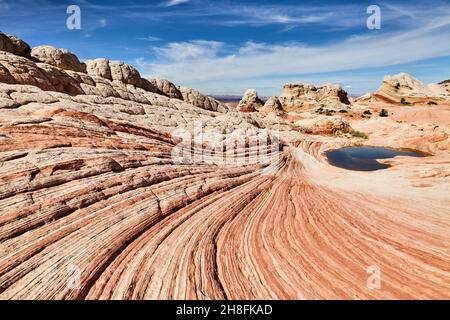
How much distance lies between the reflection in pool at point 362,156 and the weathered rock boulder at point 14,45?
43120 mm

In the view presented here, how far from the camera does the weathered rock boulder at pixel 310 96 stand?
79.9 m

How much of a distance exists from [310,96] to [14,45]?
79.6 metres

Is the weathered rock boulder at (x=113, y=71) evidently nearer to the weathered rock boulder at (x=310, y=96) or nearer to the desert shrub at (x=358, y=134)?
the desert shrub at (x=358, y=134)

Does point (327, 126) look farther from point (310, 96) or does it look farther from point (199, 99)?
point (310, 96)

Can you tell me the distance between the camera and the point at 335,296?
6.36 m

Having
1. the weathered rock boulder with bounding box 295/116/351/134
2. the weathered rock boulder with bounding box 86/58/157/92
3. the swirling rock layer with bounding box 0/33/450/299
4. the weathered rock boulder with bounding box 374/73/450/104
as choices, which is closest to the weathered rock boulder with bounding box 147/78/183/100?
the weathered rock boulder with bounding box 86/58/157/92

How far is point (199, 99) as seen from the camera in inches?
2056

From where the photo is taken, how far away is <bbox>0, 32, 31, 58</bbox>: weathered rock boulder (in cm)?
3388

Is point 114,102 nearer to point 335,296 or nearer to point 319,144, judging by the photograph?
point 319,144

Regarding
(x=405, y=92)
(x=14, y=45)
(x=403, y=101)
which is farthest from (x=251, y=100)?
(x=14, y=45)

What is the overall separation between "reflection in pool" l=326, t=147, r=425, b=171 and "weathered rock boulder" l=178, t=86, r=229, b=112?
28173mm

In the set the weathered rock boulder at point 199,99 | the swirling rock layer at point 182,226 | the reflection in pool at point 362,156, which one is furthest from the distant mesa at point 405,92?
the swirling rock layer at point 182,226

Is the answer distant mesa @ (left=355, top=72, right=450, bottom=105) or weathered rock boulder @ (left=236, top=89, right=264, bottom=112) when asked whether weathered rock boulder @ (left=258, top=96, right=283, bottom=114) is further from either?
distant mesa @ (left=355, top=72, right=450, bottom=105)
